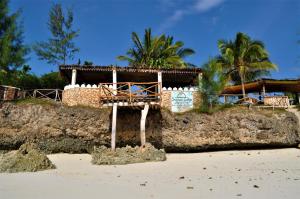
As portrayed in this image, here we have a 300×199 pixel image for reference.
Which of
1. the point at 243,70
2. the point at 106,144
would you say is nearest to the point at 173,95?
the point at 106,144

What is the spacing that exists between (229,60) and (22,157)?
19.6 meters

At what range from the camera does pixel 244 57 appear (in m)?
26.4

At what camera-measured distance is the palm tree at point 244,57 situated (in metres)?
25.5

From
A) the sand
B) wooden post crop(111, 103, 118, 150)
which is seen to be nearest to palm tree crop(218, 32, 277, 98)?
the sand

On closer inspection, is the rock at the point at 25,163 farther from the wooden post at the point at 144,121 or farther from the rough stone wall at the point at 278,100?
the rough stone wall at the point at 278,100

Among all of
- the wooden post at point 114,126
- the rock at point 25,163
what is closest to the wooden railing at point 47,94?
the wooden post at point 114,126

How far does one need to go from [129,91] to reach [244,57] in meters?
15.8

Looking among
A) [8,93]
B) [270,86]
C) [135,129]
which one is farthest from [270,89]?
[8,93]

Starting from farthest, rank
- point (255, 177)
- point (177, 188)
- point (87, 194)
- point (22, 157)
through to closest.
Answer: point (22, 157) → point (255, 177) → point (177, 188) → point (87, 194)

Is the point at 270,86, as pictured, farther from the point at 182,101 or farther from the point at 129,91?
the point at 129,91

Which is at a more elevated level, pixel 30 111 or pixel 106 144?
pixel 30 111

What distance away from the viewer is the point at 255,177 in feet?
30.4

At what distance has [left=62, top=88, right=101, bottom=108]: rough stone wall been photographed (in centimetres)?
1627

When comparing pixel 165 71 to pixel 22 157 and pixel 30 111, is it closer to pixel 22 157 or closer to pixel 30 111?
pixel 30 111
